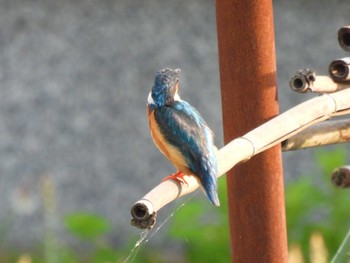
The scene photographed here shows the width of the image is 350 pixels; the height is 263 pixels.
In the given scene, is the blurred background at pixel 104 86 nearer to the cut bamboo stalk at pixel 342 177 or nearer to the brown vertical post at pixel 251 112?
the cut bamboo stalk at pixel 342 177

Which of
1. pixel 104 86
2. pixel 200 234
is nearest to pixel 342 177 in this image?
pixel 200 234

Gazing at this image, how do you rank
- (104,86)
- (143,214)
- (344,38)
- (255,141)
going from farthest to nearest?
(104,86)
(344,38)
(255,141)
(143,214)

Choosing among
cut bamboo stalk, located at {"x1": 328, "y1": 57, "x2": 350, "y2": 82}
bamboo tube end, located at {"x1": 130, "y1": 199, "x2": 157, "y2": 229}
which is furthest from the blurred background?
bamboo tube end, located at {"x1": 130, "y1": 199, "x2": 157, "y2": 229}

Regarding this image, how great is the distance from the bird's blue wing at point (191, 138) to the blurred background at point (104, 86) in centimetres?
218

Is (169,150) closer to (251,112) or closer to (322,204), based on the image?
(251,112)

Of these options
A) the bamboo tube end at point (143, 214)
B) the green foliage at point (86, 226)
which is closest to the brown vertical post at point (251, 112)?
the bamboo tube end at point (143, 214)

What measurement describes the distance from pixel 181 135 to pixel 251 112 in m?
0.18

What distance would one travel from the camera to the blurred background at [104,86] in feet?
15.1

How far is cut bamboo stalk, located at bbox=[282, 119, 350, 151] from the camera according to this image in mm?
2225

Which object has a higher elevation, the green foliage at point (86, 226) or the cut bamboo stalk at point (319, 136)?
the green foliage at point (86, 226)

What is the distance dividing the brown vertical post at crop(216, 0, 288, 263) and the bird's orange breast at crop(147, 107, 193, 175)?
14cm

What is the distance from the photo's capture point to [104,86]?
4.62 meters

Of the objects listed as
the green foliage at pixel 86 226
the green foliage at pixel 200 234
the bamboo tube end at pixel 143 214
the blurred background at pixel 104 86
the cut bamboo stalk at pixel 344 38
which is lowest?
the bamboo tube end at pixel 143 214

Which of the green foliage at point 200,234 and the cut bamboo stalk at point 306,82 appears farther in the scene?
the green foliage at point 200,234
